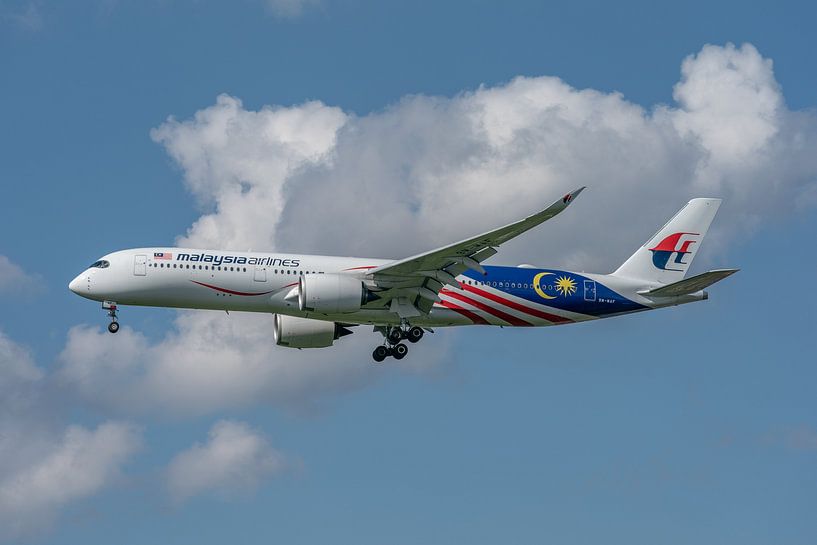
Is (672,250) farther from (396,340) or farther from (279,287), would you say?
(279,287)

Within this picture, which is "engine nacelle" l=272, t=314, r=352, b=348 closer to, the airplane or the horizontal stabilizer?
the airplane

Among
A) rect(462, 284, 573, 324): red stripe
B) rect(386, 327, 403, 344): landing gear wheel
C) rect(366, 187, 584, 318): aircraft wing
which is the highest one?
rect(462, 284, 573, 324): red stripe

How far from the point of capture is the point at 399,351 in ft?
193

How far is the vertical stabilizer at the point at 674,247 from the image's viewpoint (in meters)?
61.9

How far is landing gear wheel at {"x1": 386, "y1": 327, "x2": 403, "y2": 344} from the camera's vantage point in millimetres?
58281

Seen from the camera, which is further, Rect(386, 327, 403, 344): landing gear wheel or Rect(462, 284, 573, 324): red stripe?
Rect(386, 327, 403, 344): landing gear wheel

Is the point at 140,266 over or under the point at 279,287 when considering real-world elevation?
over

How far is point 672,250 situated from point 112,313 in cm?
2672

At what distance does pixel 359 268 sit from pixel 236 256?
210 inches

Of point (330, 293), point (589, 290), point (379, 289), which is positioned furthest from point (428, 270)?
point (589, 290)

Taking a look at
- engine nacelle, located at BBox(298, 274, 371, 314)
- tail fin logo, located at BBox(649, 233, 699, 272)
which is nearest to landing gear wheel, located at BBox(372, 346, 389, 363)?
engine nacelle, located at BBox(298, 274, 371, 314)

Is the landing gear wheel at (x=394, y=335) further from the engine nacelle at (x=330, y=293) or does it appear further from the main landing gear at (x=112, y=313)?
the main landing gear at (x=112, y=313)

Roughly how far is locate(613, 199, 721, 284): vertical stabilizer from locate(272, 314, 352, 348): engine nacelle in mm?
13889

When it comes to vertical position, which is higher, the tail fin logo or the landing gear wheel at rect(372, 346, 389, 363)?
the tail fin logo
